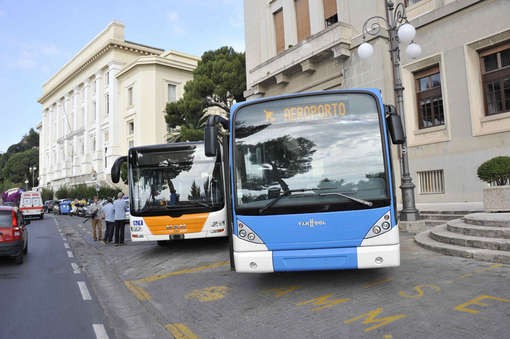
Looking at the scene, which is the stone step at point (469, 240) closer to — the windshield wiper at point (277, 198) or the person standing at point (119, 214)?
the windshield wiper at point (277, 198)

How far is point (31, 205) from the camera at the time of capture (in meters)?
33.7

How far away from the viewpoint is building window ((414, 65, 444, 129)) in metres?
15.9

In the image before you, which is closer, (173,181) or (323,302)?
(323,302)

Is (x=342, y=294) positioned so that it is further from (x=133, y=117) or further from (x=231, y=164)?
(x=133, y=117)

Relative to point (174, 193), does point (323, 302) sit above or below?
below

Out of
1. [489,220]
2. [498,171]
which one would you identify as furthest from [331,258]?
[498,171]

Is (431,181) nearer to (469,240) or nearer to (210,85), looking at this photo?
(469,240)

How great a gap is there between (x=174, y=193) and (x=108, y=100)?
46888 mm

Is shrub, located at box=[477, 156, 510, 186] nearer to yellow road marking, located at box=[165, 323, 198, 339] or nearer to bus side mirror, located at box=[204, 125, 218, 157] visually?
bus side mirror, located at box=[204, 125, 218, 157]

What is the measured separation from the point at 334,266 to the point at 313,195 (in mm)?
944

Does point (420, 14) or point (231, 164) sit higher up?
point (420, 14)

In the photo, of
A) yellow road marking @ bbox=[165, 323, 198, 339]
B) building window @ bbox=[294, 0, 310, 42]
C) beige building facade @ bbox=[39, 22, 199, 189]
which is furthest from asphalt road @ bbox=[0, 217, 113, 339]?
beige building facade @ bbox=[39, 22, 199, 189]

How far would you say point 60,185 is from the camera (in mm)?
65625

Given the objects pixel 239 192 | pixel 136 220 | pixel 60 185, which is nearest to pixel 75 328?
pixel 239 192
